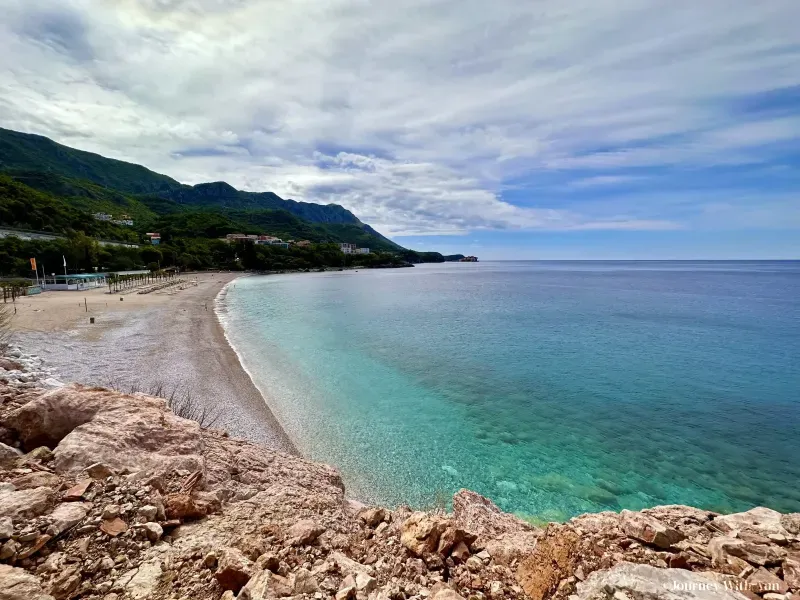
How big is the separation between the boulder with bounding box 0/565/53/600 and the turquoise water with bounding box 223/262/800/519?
7462mm

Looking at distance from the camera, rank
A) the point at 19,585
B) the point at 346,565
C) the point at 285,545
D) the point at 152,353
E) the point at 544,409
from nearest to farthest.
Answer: the point at 19,585 < the point at 346,565 < the point at 285,545 < the point at 544,409 < the point at 152,353

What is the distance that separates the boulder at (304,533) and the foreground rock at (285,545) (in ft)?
0.05

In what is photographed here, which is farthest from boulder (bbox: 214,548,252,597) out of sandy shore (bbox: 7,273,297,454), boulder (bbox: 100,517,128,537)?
sandy shore (bbox: 7,273,297,454)

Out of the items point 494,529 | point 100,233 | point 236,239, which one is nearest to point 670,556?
point 494,529

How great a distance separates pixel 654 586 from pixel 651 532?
140 cm

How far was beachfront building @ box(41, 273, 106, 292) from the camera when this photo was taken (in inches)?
2060

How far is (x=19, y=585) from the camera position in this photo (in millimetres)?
3428

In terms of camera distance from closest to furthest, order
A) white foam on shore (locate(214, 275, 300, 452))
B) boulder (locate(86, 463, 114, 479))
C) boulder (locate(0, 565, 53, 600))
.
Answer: boulder (locate(0, 565, 53, 600))
boulder (locate(86, 463, 114, 479))
white foam on shore (locate(214, 275, 300, 452))

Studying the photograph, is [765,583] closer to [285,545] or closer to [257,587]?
[257,587]

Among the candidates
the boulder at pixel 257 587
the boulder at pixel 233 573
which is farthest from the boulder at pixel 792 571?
the boulder at pixel 233 573

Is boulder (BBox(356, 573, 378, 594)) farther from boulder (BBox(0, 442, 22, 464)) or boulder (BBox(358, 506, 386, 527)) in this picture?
boulder (BBox(0, 442, 22, 464))

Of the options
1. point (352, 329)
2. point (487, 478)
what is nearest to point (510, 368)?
point (487, 478)

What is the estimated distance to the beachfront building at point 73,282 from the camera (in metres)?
52.3

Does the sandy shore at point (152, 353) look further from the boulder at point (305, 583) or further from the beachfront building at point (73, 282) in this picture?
the beachfront building at point (73, 282)
